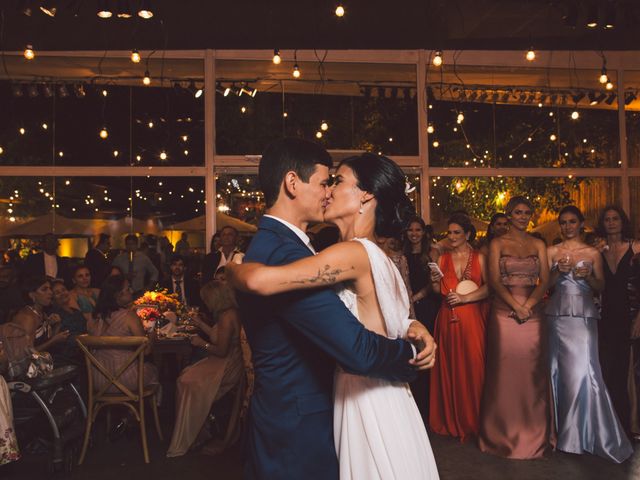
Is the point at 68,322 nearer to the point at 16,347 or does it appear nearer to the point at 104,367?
the point at 104,367

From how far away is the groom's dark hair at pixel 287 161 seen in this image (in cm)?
200

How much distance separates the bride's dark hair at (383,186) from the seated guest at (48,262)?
7.72 metres

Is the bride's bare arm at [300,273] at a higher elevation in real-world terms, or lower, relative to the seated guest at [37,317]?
higher

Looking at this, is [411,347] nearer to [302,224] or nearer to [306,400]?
[306,400]

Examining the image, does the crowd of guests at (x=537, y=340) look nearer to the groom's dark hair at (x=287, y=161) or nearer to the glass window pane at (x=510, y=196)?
the groom's dark hair at (x=287, y=161)

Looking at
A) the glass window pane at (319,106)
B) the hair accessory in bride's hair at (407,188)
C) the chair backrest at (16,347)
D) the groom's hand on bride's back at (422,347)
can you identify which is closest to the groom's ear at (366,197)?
the hair accessory in bride's hair at (407,188)

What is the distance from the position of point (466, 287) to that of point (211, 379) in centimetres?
219

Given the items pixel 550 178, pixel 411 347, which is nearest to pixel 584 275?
pixel 411 347

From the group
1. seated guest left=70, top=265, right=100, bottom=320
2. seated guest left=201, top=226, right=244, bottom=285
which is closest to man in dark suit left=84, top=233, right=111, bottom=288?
seated guest left=201, top=226, right=244, bottom=285

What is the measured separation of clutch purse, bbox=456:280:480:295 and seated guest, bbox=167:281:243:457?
186cm

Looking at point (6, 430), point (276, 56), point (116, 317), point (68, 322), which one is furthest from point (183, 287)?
point (6, 430)

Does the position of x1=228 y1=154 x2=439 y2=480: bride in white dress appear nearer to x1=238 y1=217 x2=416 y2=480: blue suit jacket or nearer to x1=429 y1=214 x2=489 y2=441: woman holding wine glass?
x1=238 y1=217 x2=416 y2=480: blue suit jacket

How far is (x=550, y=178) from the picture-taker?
1049 centimetres

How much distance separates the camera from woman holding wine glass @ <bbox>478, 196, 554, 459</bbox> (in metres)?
5.09
